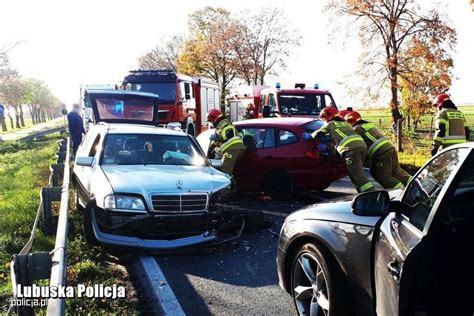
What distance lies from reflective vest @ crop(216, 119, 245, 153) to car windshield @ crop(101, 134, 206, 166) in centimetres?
108

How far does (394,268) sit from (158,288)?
106 inches

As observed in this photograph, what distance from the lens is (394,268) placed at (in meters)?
2.62

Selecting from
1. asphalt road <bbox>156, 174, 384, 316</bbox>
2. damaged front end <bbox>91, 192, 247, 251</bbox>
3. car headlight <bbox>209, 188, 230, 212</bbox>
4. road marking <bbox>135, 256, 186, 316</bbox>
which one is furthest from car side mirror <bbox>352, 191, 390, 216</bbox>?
car headlight <bbox>209, 188, 230, 212</bbox>

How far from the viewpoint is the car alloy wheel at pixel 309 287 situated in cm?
343

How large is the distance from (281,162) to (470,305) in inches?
243

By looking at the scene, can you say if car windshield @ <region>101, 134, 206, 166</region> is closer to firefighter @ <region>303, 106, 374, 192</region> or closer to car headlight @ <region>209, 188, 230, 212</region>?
car headlight @ <region>209, 188, 230, 212</region>

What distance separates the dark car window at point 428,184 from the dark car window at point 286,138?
18.2 ft

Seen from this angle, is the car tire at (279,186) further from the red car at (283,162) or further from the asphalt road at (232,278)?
the asphalt road at (232,278)

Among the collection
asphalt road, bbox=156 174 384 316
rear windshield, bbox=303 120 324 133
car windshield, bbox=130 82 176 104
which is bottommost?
asphalt road, bbox=156 174 384 316

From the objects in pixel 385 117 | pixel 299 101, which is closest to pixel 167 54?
pixel 385 117

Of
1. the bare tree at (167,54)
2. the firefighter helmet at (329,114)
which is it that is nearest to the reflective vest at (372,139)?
the firefighter helmet at (329,114)

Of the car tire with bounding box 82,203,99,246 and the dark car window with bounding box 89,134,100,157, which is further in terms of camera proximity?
the dark car window with bounding box 89,134,100,157

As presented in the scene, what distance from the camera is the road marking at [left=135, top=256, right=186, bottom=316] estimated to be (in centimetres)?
416

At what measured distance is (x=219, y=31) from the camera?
128 feet
